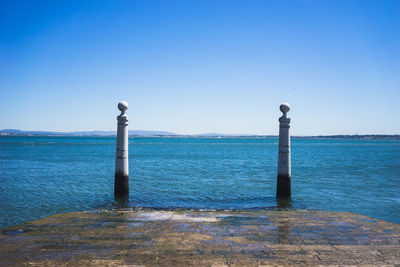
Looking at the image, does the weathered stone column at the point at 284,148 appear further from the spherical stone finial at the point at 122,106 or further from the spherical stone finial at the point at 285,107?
the spherical stone finial at the point at 122,106

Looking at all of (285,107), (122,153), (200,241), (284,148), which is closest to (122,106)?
(122,153)

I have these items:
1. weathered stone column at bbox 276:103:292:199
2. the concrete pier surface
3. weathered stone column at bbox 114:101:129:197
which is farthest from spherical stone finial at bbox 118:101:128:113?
weathered stone column at bbox 276:103:292:199

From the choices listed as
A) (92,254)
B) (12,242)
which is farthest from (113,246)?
(12,242)

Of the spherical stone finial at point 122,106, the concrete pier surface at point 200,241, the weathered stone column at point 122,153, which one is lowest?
the concrete pier surface at point 200,241

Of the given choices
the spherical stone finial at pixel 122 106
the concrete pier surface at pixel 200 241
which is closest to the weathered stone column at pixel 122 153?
the spherical stone finial at pixel 122 106

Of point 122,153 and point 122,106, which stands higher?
point 122,106

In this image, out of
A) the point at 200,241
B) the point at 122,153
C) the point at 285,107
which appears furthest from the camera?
the point at 285,107

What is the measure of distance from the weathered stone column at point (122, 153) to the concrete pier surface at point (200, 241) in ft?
11.2

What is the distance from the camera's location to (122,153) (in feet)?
34.9

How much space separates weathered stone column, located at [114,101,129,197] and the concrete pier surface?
3.42 metres

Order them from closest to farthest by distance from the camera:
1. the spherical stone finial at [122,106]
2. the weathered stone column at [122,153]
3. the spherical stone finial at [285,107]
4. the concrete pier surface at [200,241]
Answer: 1. the concrete pier surface at [200,241]
2. the weathered stone column at [122,153]
3. the spherical stone finial at [122,106]
4. the spherical stone finial at [285,107]

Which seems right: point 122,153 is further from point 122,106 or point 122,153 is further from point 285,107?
point 285,107

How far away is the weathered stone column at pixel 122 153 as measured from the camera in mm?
10570

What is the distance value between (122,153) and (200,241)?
20.0 ft
